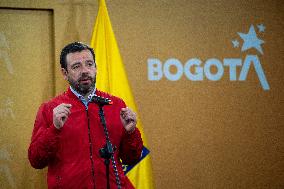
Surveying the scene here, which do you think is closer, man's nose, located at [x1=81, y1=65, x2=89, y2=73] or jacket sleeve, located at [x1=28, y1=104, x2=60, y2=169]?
jacket sleeve, located at [x1=28, y1=104, x2=60, y2=169]

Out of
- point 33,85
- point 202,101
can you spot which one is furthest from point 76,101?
point 202,101

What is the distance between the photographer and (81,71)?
2.00 metres

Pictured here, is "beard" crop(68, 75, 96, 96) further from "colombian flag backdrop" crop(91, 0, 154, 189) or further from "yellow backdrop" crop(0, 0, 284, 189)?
"yellow backdrop" crop(0, 0, 284, 189)

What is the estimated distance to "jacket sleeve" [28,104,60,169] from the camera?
1778 mm

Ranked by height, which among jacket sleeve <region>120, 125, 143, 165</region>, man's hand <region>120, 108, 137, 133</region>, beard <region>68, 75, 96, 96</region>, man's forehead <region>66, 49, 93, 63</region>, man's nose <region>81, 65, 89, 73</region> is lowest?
jacket sleeve <region>120, 125, 143, 165</region>

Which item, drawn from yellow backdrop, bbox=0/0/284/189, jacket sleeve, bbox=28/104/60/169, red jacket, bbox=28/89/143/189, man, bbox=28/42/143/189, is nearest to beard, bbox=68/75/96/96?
man, bbox=28/42/143/189

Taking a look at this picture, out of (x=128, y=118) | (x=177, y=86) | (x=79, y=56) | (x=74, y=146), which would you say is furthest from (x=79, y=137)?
(x=177, y=86)

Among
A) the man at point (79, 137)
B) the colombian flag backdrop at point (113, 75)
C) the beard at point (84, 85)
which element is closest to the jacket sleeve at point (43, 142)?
the man at point (79, 137)

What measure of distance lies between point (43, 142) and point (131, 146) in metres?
0.52

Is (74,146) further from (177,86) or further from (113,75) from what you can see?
(177,86)

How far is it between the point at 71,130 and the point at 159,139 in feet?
6.06

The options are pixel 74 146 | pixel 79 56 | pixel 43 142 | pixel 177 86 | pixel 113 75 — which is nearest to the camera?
pixel 43 142

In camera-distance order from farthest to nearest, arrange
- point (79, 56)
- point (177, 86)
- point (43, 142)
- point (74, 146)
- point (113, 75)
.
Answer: point (177, 86) → point (113, 75) → point (79, 56) → point (74, 146) → point (43, 142)

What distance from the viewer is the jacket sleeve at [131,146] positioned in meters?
2.07
